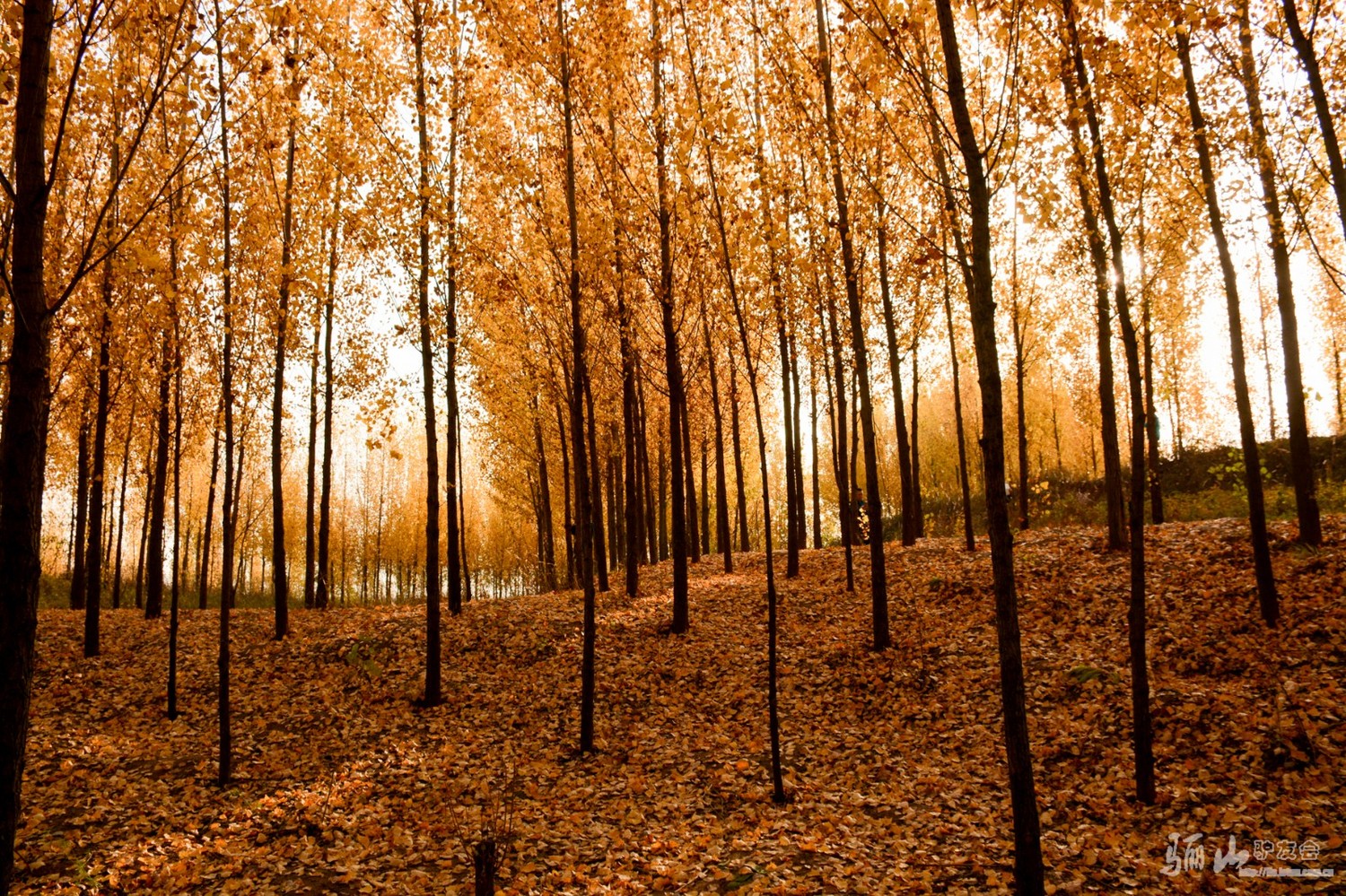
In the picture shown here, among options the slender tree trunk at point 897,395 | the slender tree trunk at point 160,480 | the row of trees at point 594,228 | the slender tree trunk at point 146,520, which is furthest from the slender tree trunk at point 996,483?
the slender tree trunk at point 146,520

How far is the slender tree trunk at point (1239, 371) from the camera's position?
895 cm

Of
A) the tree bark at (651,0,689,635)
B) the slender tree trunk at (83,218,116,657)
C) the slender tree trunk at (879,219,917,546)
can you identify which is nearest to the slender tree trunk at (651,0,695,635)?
the tree bark at (651,0,689,635)

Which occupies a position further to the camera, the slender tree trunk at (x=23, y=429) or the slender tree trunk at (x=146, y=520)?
the slender tree trunk at (x=146, y=520)

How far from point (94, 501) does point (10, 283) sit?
11887mm

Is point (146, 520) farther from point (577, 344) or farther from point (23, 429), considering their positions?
point (23, 429)

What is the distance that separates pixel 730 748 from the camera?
926 cm

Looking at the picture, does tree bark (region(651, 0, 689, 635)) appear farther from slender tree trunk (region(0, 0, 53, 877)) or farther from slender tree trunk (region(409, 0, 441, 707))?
slender tree trunk (region(0, 0, 53, 877))

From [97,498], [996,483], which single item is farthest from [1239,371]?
[97,498]

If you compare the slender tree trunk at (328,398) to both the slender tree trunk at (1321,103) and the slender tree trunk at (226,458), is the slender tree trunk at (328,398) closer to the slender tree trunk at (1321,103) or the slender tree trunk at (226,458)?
the slender tree trunk at (226,458)

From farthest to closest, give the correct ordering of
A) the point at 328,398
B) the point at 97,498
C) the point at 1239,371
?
the point at 328,398 < the point at 97,498 < the point at 1239,371

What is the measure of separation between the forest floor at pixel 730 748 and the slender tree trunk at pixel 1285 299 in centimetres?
70

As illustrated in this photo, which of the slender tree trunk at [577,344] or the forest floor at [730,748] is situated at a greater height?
the slender tree trunk at [577,344]

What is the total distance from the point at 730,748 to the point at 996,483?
5.77m

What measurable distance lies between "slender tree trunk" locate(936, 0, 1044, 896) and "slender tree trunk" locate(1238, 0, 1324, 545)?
18.1 feet
